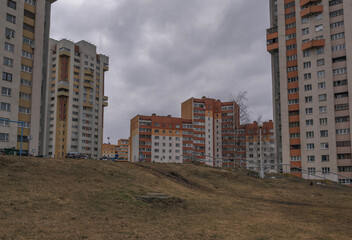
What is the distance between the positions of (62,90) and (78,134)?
17336 millimetres

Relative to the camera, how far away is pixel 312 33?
65.7 m

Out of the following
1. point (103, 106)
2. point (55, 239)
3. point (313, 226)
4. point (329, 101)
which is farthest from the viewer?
point (103, 106)

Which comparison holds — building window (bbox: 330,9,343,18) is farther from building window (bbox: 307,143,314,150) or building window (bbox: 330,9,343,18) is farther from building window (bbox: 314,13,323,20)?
building window (bbox: 307,143,314,150)

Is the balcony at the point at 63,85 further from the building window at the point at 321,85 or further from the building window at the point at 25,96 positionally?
the building window at the point at 321,85

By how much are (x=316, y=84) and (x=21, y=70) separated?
187ft

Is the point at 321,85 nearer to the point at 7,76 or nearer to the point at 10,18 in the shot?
the point at 7,76

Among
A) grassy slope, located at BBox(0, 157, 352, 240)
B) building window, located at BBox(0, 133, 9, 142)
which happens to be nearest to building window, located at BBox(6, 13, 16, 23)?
building window, located at BBox(0, 133, 9, 142)

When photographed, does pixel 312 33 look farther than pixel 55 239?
Yes

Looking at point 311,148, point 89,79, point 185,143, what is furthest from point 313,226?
point 89,79

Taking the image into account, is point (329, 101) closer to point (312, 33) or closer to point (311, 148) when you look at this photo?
point (311, 148)

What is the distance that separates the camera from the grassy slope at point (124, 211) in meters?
10.8

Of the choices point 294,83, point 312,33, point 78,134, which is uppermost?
point 312,33

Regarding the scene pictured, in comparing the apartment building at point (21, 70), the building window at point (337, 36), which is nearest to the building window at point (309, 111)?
A: the building window at point (337, 36)

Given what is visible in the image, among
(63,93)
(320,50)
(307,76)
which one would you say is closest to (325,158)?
(307,76)
